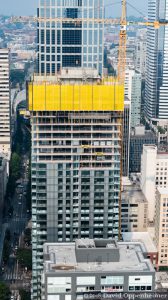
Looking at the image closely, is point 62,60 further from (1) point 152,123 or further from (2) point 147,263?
(2) point 147,263

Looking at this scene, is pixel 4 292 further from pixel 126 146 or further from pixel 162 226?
pixel 126 146

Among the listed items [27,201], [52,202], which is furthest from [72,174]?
[27,201]

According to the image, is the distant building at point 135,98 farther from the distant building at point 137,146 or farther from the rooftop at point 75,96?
the rooftop at point 75,96

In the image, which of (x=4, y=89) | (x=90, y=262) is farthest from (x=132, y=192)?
(x=4, y=89)

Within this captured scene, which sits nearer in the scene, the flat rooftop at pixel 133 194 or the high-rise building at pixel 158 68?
the flat rooftop at pixel 133 194

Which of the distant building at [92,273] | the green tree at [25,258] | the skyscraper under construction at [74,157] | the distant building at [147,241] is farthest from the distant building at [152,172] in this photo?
the distant building at [92,273]

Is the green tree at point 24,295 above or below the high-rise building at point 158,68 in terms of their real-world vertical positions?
below
